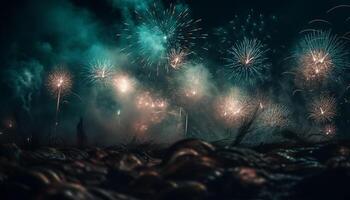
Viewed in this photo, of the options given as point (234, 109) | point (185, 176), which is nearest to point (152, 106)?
point (234, 109)

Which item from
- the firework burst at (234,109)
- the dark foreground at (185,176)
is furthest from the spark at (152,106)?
the dark foreground at (185,176)

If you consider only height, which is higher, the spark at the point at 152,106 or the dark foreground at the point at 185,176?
the spark at the point at 152,106

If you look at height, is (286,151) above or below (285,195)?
above

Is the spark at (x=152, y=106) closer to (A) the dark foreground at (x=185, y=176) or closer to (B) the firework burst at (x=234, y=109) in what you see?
(B) the firework burst at (x=234, y=109)

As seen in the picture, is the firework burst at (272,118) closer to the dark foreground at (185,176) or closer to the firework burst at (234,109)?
the firework burst at (234,109)

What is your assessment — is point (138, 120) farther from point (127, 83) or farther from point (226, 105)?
point (226, 105)

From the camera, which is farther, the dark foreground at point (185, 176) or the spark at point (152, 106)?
the spark at point (152, 106)

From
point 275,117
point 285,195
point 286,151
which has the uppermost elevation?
point 275,117

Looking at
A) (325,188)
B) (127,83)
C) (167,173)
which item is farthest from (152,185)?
(127,83)

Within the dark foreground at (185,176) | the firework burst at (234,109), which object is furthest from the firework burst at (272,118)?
the dark foreground at (185,176)
